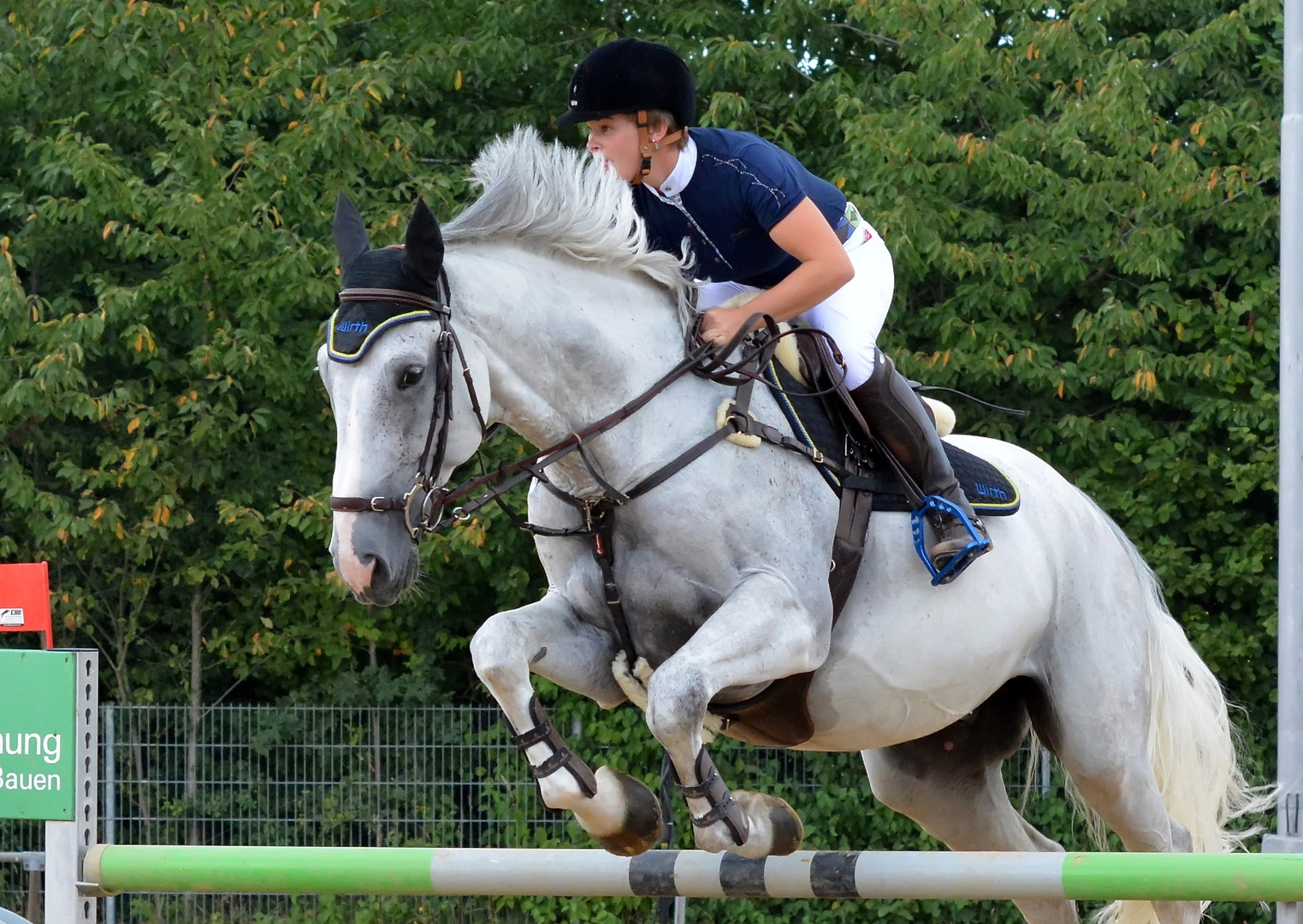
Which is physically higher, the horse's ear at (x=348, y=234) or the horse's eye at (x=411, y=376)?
the horse's ear at (x=348, y=234)

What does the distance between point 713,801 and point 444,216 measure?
19.1 ft

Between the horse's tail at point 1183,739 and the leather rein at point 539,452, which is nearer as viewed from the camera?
the leather rein at point 539,452

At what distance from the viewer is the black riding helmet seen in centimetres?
352

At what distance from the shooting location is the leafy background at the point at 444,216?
8383 mm

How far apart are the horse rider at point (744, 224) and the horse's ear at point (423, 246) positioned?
59cm

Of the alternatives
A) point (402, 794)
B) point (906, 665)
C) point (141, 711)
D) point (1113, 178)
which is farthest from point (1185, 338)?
point (141, 711)

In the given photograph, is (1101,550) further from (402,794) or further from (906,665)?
(402,794)

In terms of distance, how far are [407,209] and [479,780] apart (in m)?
3.04

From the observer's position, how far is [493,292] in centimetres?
333

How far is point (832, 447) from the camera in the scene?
367cm

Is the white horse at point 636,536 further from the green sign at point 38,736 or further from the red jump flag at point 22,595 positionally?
the red jump flag at point 22,595

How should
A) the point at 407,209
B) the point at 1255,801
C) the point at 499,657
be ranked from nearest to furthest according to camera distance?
the point at 499,657
the point at 1255,801
the point at 407,209

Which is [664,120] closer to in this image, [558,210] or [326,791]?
[558,210]

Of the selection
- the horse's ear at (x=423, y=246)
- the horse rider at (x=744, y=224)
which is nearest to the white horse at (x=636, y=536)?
the horse's ear at (x=423, y=246)
